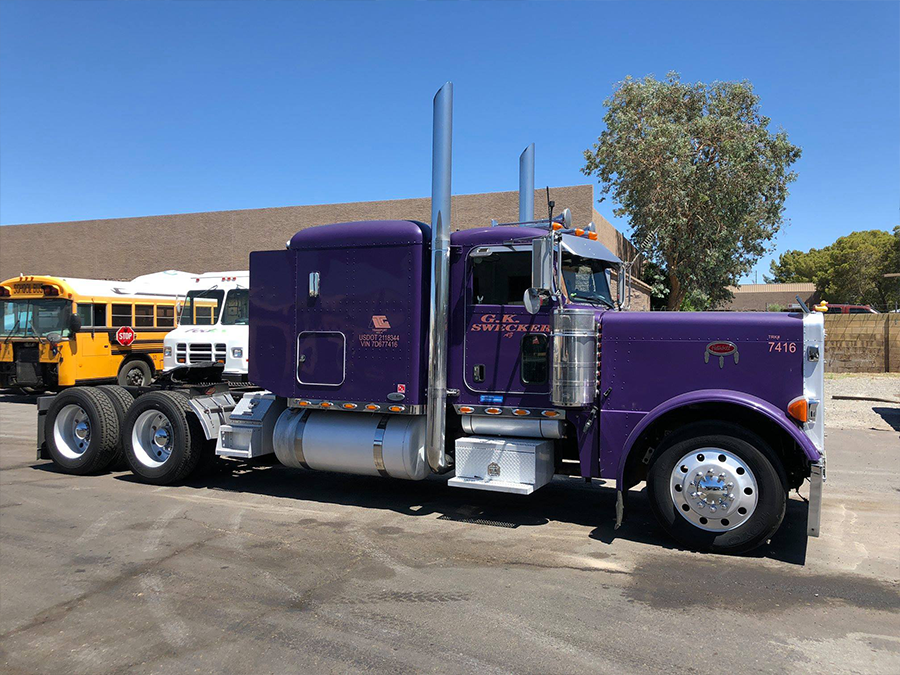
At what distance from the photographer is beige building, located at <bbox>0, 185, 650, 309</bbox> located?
2786 centimetres

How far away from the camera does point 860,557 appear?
233 inches

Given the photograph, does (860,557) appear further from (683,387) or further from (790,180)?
(790,180)

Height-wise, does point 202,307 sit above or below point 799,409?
above

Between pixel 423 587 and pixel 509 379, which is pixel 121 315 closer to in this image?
pixel 509 379

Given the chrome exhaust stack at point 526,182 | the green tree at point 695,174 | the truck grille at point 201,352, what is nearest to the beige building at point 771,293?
the green tree at point 695,174

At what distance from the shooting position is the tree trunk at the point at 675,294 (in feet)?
90.7

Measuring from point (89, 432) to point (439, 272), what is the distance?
5.39m

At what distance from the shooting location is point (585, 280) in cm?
707

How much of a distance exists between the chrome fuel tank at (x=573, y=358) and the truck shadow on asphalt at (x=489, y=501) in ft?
4.33

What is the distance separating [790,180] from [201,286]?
2341 cm

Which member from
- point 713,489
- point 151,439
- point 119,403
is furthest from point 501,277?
point 119,403

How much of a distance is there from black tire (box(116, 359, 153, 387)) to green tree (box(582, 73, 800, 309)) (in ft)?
56.8

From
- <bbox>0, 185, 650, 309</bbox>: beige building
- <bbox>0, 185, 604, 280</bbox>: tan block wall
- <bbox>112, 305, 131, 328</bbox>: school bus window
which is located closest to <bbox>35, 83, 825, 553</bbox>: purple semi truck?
<bbox>112, 305, 131, 328</bbox>: school bus window

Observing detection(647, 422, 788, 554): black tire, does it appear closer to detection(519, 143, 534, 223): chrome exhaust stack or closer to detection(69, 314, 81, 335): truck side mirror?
detection(519, 143, 534, 223): chrome exhaust stack
